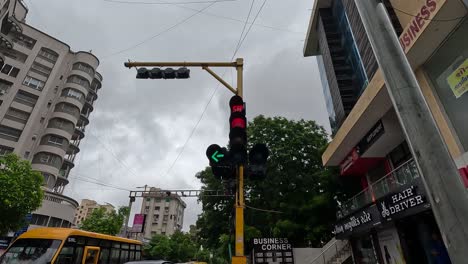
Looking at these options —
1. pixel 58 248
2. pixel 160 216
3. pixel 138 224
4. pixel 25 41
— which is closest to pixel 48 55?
pixel 25 41

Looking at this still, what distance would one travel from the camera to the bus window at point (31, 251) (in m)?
10.9

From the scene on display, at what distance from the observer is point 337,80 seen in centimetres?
2117

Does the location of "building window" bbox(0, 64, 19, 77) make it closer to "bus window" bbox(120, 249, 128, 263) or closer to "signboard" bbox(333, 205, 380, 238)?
"bus window" bbox(120, 249, 128, 263)

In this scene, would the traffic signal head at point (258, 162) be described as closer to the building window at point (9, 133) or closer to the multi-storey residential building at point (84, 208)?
the building window at point (9, 133)

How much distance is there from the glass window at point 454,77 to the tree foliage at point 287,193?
38.6 ft

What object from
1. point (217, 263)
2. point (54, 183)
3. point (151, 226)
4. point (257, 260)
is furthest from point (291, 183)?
point (151, 226)

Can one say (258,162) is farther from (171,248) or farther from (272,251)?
(171,248)

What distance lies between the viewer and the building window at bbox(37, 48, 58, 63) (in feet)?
147

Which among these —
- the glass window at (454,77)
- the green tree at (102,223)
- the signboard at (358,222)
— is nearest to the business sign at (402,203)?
the signboard at (358,222)

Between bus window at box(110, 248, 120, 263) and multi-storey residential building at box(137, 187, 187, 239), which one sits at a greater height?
multi-storey residential building at box(137, 187, 187, 239)

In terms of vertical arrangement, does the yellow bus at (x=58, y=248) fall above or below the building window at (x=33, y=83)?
below

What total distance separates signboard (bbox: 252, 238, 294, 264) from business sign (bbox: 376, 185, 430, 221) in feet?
30.2

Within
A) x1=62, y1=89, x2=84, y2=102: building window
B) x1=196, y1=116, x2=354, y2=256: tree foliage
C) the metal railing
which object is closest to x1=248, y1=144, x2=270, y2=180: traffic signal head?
x1=196, y1=116, x2=354, y2=256: tree foliage

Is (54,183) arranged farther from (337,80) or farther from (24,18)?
(337,80)
